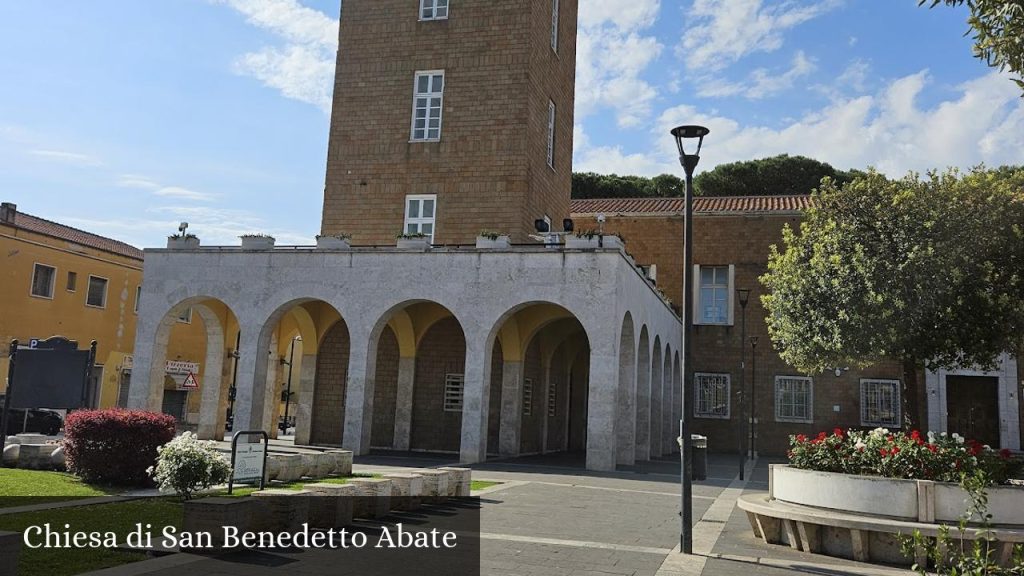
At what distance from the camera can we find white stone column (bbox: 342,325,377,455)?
20.8m

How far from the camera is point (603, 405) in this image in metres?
19.1

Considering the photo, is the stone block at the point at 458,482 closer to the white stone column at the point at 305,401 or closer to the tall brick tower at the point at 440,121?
the tall brick tower at the point at 440,121

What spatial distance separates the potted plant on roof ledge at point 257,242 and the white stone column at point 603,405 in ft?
33.1

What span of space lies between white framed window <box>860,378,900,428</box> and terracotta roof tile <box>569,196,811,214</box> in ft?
26.3

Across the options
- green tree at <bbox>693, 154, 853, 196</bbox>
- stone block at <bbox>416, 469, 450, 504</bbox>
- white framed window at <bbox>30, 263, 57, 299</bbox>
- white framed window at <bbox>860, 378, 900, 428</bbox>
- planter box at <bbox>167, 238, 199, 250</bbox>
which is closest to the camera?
stone block at <bbox>416, 469, 450, 504</bbox>

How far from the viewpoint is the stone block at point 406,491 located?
11188mm

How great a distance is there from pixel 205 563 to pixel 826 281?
17.5m

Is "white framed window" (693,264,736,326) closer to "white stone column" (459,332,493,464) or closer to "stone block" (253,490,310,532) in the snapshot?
"white stone column" (459,332,493,464)

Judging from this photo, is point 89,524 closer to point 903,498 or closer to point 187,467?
point 187,467

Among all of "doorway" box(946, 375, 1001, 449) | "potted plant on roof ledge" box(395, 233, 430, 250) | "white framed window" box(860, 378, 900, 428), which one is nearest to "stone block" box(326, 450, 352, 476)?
"potted plant on roof ledge" box(395, 233, 430, 250)

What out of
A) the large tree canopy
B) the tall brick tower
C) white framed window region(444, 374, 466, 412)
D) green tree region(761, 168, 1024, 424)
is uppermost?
the large tree canopy

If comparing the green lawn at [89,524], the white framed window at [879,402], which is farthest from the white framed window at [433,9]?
the white framed window at [879,402]

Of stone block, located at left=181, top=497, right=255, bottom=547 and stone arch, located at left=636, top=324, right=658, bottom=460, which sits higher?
stone arch, located at left=636, top=324, right=658, bottom=460

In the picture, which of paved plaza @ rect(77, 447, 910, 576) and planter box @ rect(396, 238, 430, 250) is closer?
paved plaza @ rect(77, 447, 910, 576)
